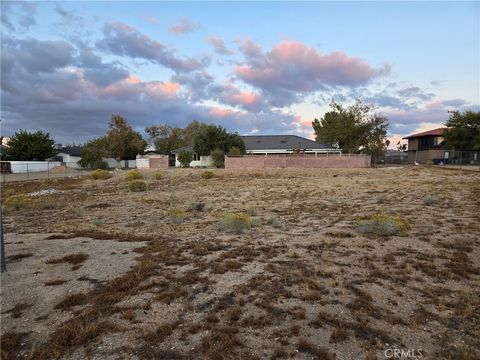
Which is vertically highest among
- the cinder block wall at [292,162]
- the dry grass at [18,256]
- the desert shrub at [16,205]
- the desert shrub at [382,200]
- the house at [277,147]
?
the house at [277,147]

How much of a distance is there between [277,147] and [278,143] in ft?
6.47

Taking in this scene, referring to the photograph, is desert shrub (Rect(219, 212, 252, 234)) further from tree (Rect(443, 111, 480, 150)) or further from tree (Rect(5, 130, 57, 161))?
tree (Rect(5, 130, 57, 161))

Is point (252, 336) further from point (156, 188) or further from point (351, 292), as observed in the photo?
point (156, 188)

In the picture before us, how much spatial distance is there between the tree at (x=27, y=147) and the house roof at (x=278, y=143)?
25021 millimetres

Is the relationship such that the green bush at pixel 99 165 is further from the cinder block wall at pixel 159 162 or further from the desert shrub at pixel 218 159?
the desert shrub at pixel 218 159

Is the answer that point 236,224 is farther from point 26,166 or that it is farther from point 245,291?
Result: point 26,166

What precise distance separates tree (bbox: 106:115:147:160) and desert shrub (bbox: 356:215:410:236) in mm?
56670

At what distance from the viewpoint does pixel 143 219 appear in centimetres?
1255

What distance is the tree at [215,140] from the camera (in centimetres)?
4975

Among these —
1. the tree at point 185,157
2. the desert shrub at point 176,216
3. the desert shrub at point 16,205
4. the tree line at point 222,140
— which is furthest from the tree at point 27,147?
the desert shrub at point 176,216

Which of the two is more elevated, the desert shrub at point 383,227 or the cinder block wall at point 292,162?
the cinder block wall at point 292,162

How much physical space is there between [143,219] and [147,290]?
7407mm

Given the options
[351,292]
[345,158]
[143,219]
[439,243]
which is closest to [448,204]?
[439,243]

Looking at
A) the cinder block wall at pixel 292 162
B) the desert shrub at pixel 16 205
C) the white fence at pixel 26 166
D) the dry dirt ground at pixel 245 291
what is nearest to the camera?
the dry dirt ground at pixel 245 291
